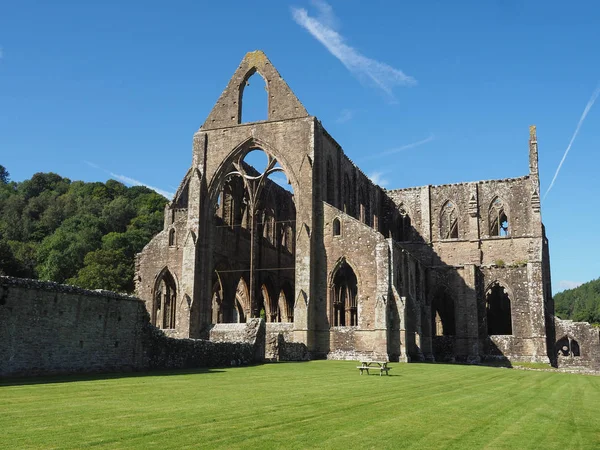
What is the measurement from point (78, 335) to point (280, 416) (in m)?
11.0

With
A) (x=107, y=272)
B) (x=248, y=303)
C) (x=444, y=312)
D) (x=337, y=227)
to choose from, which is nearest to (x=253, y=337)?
(x=337, y=227)

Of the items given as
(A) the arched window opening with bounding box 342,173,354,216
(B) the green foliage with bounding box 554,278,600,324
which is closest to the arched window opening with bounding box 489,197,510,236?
(A) the arched window opening with bounding box 342,173,354,216

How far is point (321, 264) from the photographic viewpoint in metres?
35.4

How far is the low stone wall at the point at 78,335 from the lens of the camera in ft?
55.6

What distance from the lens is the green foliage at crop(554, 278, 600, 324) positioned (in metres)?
96.7

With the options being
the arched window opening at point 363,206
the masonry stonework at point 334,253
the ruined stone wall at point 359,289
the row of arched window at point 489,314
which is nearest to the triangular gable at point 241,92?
the masonry stonework at point 334,253

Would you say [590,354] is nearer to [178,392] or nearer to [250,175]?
[250,175]

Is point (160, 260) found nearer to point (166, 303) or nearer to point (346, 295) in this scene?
point (166, 303)

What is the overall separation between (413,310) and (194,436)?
30.4 m

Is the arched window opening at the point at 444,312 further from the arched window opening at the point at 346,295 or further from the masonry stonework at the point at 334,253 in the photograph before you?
the arched window opening at the point at 346,295

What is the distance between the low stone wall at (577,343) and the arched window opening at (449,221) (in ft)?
38.1

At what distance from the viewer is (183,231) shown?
3938 centimetres

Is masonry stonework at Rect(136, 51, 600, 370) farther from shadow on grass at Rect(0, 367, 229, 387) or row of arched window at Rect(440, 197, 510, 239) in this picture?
shadow on grass at Rect(0, 367, 229, 387)

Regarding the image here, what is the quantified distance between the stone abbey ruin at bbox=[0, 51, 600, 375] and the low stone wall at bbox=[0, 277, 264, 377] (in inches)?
3.3
